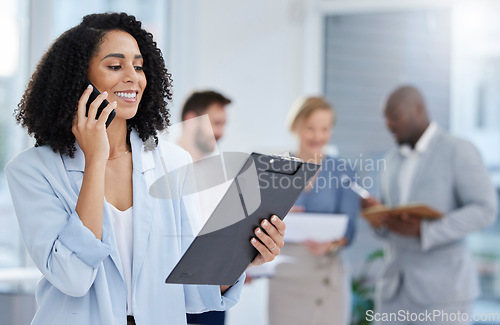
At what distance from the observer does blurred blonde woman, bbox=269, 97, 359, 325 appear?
9.58ft

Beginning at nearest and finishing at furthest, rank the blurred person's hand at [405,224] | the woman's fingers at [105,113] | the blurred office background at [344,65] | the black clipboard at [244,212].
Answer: the black clipboard at [244,212], the woman's fingers at [105,113], the blurred person's hand at [405,224], the blurred office background at [344,65]

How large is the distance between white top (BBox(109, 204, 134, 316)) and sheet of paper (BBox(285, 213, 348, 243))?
55.5 inches

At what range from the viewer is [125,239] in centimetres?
141

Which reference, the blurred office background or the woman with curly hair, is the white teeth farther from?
the blurred office background

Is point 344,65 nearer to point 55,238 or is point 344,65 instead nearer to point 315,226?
point 315,226

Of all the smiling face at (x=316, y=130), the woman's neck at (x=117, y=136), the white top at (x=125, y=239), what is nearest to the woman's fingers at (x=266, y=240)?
the white top at (x=125, y=239)

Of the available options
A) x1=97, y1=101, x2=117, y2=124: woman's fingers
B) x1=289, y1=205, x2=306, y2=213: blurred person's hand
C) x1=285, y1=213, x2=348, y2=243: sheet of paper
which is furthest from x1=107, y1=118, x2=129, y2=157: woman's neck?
x1=289, y1=205, x2=306, y2=213: blurred person's hand

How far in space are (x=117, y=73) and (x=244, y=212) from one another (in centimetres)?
45

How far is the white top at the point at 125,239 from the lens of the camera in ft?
4.56

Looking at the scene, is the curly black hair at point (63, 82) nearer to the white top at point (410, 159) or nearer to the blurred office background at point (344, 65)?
the white top at point (410, 159)

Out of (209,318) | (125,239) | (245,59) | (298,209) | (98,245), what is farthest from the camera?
(245,59)

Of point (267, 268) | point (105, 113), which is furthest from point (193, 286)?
point (267, 268)

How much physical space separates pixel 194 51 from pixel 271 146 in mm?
846

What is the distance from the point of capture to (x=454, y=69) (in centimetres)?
394
